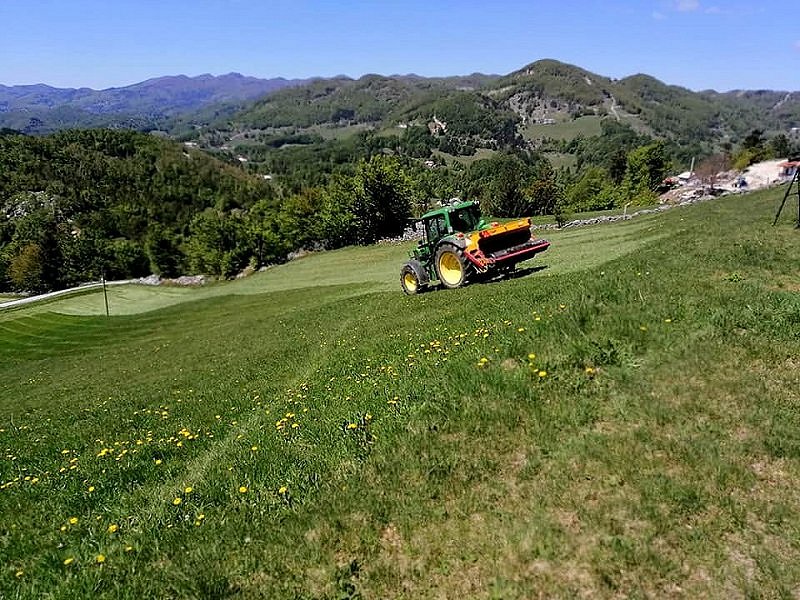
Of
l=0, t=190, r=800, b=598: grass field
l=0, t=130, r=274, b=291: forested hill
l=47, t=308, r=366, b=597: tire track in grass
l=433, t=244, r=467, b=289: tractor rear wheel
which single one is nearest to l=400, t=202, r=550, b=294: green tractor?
l=433, t=244, r=467, b=289: tractor rear wheel

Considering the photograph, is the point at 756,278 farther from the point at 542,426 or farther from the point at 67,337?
the point at 67,337

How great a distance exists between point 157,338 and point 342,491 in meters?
32.1

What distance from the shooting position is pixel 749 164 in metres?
109

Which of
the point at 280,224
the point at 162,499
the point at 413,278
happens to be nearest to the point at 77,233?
the point at 280,224

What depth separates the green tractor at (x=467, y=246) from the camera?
63.6ft

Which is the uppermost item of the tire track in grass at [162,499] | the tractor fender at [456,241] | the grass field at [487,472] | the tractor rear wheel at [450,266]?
the tractor fender at [456,241]

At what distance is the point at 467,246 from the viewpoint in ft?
64.5

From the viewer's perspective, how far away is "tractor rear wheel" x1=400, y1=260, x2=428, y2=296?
891 inches

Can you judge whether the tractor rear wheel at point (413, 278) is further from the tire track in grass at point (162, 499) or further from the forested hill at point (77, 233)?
the forested hill at point (77, 233)

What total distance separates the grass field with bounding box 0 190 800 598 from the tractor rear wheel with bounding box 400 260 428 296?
9.72 metres

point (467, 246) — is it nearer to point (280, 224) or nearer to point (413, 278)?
point (413, 278)

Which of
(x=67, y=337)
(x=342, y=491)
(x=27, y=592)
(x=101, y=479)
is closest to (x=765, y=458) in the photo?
(x=342, y=491)

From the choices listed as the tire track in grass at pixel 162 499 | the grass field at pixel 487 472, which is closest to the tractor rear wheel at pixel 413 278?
the grass field at pixel 487 472

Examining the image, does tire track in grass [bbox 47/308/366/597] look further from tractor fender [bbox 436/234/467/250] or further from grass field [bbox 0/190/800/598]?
tractor fender [bbox 436/234/467/250]
